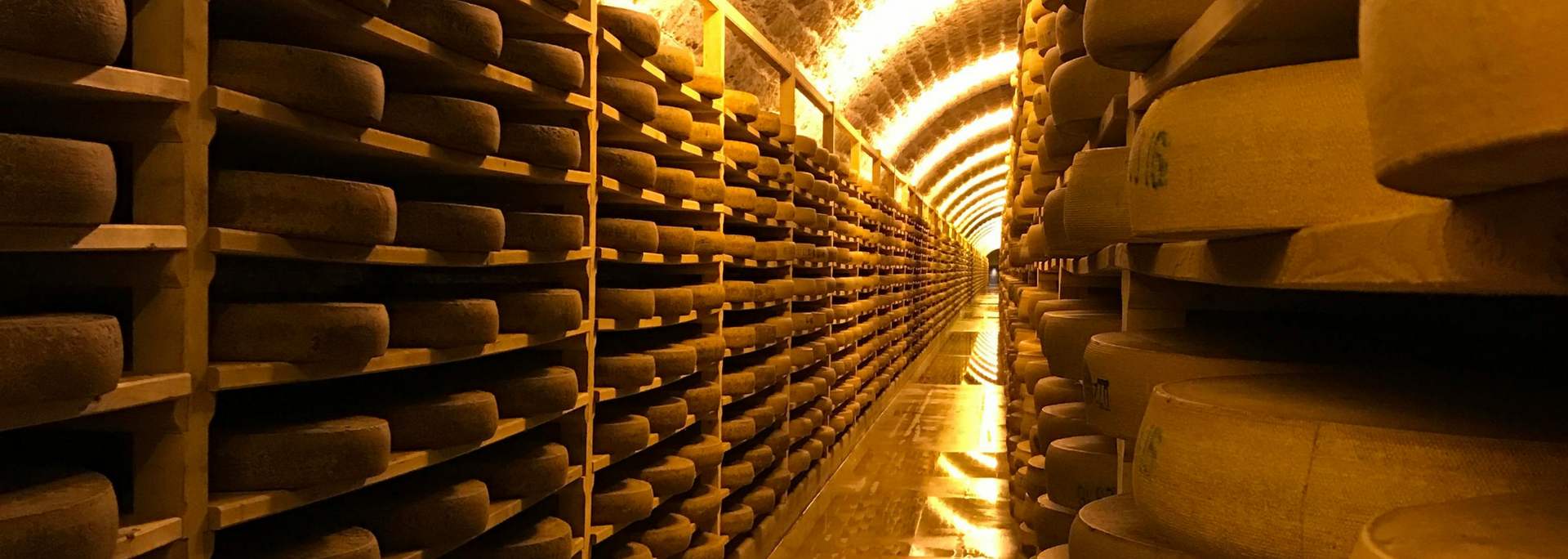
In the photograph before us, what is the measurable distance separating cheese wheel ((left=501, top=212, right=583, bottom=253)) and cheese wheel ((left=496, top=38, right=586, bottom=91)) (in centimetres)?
33

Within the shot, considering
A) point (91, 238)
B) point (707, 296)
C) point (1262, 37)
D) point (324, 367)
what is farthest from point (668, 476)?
point (1262, 37)

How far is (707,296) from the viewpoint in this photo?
424 centimetres

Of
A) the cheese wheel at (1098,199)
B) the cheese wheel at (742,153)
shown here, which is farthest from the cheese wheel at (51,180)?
the cheese wheel at (742,153)

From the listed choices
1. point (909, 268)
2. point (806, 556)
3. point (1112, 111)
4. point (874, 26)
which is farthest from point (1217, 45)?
point (909, 268)

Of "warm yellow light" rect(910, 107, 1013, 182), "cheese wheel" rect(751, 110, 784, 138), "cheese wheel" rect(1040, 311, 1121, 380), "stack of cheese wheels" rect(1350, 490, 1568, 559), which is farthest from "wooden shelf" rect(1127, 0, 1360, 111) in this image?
"warm yellow light" rect(910, 107, 1013, 182)

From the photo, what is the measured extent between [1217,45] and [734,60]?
18.8 ft

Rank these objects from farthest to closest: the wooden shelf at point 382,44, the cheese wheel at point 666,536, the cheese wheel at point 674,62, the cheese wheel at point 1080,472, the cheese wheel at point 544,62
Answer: the cheese wheel at point 666,536 < the cheese wheel at point 674,62 < the cheese wheel at point 544,62 < the cheese wheel at point 1080,472 < the wooden shelf at point 382,44

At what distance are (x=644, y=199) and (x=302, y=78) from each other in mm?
1719

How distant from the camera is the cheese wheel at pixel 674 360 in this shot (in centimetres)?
380

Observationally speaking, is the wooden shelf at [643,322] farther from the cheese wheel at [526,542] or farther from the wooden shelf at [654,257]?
the cheese wheel at [526,542]

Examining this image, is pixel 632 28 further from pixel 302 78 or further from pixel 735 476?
pixel 735 476

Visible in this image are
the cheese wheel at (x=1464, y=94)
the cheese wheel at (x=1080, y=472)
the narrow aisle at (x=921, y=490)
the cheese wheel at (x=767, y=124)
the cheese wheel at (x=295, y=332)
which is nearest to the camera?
the cheese wheel at (x=1464, y=94)

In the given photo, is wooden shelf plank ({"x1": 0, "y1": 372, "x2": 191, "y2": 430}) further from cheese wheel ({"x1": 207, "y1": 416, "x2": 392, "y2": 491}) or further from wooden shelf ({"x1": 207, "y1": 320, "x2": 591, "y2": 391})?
cheese wheel ({"x1": 207, "y1": 416, "x2": 392, "y2": 491})

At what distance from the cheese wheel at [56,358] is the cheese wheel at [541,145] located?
1.26m
